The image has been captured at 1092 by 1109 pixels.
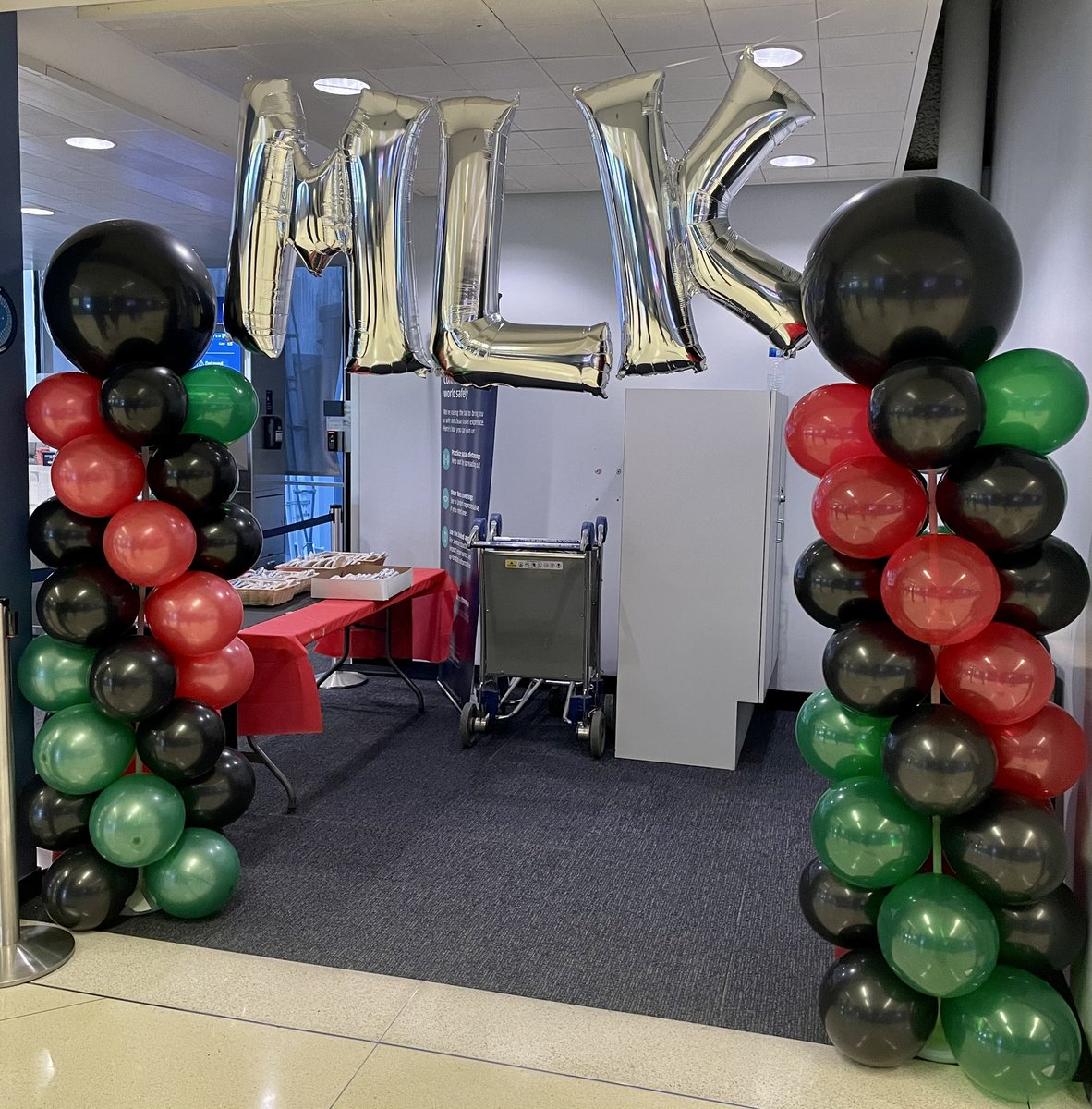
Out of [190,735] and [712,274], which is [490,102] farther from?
[190,735]

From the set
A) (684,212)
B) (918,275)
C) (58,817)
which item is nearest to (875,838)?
(918,275)

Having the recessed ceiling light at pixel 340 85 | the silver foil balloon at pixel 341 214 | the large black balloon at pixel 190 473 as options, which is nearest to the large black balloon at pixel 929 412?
the silver foil balloon at pixel 341 214

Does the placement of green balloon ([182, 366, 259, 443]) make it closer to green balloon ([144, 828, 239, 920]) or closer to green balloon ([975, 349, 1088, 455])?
green balloon ([144, 828, 239, 920])

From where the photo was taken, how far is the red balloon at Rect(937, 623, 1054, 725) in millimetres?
2260

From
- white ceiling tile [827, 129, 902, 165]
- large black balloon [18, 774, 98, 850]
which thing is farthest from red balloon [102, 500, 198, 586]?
white ceiling tile [827, 129, 902, 165]

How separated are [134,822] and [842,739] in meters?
1.90

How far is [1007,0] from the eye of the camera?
412cm

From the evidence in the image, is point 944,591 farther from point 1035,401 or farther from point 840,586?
point 1035,401

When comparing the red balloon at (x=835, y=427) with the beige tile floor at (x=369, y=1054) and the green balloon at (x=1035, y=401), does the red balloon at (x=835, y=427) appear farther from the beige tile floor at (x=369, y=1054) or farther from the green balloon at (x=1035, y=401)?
the beige tile floor at (x=369, y=1054)

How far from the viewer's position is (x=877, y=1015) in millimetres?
2395

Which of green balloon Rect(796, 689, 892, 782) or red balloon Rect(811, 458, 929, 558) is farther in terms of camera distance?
green balloon Rect(796, 689, 892, 782)

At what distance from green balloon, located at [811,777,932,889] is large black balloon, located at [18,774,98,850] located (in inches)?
81.4

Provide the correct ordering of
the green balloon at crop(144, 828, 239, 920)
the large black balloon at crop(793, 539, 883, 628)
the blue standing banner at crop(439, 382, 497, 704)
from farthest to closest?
the blue standing banner at crop(439, 382, 497, 704) < the green balloon at crop(144, 828, 239, 920) < the large black balloon at crop(793, 539, 883, 628)

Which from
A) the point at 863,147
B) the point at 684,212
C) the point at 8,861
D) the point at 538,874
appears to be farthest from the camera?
the point at 863,147
